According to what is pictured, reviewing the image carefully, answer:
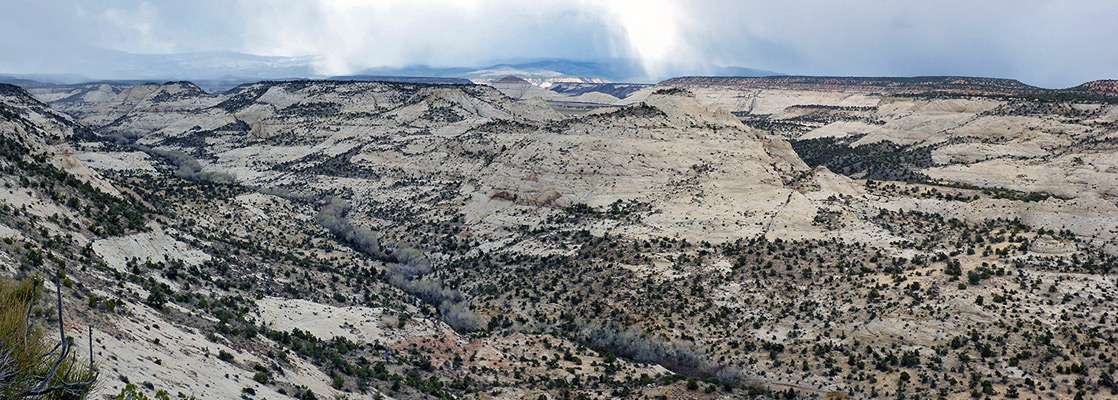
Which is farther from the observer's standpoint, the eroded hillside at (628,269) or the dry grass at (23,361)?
the eroded hillside at (628,269)

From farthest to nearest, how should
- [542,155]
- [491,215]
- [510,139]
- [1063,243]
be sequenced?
[510,139]
[542,155]
[491,215]
[1063,243]

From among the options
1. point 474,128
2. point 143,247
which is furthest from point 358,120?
point 143,247

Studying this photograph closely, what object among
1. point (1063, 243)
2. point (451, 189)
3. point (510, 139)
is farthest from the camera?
point (510, 139)

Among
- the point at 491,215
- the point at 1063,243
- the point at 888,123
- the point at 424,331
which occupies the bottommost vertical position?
the point at 424,331

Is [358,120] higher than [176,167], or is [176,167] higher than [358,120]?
[358,120]

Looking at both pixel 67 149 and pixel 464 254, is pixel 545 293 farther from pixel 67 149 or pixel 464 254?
pixel 67 149

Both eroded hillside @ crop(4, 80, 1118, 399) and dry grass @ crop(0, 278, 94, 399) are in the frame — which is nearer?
dry grass @ crop(0, 278, 94, 399)

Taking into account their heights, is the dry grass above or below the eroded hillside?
above

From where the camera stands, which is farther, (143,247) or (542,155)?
(542,155)

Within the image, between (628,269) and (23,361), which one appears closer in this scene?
(23,361)

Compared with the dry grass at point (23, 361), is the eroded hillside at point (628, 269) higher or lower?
lower

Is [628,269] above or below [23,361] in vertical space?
below
